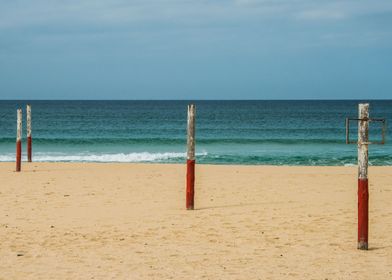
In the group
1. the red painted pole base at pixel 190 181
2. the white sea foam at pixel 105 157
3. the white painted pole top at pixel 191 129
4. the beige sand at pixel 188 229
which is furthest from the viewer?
the white sea foam at pixel 105 157

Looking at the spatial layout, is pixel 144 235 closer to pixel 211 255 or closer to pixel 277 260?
pixel 211 255

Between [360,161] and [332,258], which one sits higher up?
[360,161]

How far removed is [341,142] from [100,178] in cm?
3089

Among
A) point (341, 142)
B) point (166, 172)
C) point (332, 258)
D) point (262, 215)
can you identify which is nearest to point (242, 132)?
point (341, 142)

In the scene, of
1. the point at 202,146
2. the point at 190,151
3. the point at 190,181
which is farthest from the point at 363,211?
the point at 202,146

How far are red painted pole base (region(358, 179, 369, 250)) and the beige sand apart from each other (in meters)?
0.16

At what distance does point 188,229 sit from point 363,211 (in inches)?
126

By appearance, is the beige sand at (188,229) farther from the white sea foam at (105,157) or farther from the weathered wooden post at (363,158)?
the white sea foam at (105,157)

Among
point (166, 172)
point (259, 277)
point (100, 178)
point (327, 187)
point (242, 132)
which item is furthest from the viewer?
point (242, 132)

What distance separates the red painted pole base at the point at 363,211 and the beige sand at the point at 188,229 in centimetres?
16

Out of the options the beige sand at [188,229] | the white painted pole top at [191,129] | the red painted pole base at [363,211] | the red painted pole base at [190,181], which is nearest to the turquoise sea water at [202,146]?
the beige sand at [188,229]

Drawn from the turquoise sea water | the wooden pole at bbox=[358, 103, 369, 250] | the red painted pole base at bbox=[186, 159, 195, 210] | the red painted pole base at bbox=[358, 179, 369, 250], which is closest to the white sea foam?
the turquoise sea water

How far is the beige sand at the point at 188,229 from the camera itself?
29.0 feet

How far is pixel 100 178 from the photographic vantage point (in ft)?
66.7
